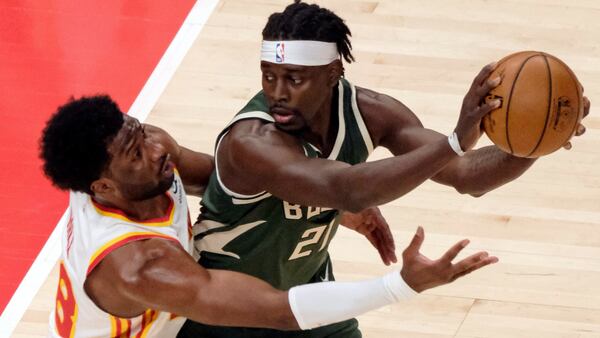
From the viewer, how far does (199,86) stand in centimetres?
757

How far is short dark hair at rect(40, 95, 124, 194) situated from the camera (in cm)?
398

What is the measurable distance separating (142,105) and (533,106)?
12.4 feet

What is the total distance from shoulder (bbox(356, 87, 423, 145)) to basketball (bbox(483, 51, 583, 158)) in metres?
0.65

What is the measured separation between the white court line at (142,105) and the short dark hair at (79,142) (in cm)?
188

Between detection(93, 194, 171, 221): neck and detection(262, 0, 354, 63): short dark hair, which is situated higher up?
detection(262, 0, 354, 63): short dark hair

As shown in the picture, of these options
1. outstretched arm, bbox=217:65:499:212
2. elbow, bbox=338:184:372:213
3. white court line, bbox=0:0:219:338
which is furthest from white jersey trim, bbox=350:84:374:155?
white court line, bbox=0:0:219:338

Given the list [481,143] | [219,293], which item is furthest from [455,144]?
[481,143]

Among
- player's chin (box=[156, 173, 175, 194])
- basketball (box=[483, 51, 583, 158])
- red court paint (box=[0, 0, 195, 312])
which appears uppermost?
basketball (box=[483, 51, 583, 158])

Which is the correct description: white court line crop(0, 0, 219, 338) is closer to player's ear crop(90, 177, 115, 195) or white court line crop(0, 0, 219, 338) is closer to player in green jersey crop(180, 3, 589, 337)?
player in green jersey crop(180, 3, 589, 337)

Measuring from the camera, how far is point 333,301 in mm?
3908

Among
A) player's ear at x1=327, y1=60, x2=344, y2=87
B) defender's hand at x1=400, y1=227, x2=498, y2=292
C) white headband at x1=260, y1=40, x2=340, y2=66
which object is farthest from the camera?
player's ear at x1=327, y1=60, x2=344, y2=87

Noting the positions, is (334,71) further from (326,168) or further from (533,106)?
(533,106)

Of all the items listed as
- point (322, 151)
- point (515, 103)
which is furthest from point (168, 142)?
point (515, 103)

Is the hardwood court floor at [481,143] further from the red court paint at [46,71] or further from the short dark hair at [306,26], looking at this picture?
the short dark hair at [306,26]
